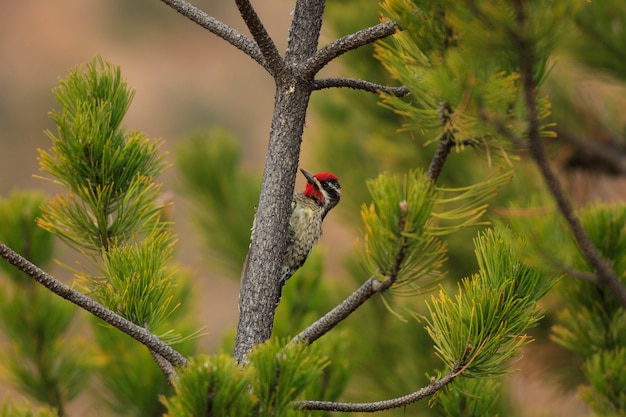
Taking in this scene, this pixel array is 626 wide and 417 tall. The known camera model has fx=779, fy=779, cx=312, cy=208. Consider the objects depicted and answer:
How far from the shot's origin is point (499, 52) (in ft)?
3.07

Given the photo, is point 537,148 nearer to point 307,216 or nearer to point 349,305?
point 349,305

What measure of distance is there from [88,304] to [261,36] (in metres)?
0.48

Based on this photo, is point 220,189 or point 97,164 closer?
point 97,164

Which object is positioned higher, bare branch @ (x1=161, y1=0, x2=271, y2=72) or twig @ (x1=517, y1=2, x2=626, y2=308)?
bare branch @ (x1=161, y1=0, x2=271, y2=72)

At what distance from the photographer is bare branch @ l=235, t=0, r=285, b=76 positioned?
1165mm

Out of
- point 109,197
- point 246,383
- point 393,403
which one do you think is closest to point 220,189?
point 109,197

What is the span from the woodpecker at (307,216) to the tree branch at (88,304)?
971 millimetres

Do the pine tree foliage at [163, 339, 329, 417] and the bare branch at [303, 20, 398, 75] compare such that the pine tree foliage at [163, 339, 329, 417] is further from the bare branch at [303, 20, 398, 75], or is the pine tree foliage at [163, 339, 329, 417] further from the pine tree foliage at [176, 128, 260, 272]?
the pine tree foliage at [176, 128, 260, 272]

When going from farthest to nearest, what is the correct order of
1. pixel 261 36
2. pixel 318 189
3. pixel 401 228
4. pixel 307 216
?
pixel 318 189, pixel 307 216, pixel 261 36, pixel 401 228

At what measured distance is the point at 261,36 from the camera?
1.20m

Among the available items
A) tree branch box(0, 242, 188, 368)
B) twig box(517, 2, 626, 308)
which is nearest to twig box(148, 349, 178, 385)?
tree branch box(0, 242, 188, 368)

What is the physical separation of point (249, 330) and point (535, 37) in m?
0.64

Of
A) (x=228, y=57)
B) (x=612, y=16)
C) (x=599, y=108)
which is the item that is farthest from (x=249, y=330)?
(x=228, y=57)

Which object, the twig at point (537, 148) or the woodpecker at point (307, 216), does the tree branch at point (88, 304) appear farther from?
the woodpecker at point (307, 216)
